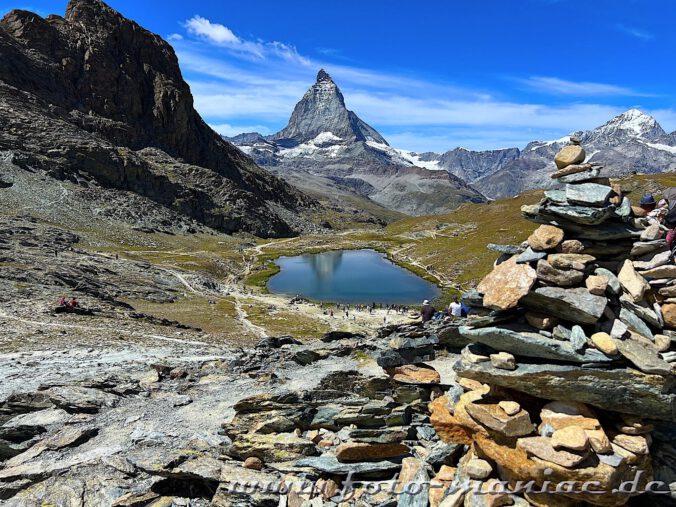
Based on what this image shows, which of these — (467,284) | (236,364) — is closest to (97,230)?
(467,284)

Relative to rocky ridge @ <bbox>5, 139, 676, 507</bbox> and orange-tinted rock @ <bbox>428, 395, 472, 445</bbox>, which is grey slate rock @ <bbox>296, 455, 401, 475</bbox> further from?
orange-tinted rock @ <bbox>428, 395, 472, 445</bbox>

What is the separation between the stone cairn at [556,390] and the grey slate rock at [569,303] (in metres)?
0.04

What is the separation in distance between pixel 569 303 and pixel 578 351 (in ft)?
4.71

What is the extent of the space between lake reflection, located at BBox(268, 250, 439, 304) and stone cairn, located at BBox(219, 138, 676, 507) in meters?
104

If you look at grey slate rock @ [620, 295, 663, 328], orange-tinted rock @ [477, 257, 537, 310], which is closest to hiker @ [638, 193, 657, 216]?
grey slate rock @ [620, 295, 663, 328]

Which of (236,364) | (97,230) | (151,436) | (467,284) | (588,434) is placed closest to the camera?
(588,434)

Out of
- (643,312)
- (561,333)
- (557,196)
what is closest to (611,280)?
(643,312)

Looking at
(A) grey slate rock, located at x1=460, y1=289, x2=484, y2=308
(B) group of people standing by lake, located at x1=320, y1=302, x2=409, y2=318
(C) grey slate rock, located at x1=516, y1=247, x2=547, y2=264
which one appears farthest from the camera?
(B) group of people standing by lake, located at x1=320, y1=302, x2=409, y2=318

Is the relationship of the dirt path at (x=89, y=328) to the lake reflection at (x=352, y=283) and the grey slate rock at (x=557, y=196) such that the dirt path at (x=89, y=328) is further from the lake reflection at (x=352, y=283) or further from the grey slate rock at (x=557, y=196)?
the lake reflection at (x=352, y=283)

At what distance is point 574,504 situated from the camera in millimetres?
12383

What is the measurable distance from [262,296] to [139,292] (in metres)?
41.8

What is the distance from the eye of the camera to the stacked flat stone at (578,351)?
12203 mm

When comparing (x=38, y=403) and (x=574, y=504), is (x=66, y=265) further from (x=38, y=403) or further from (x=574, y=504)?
(x=574, y=504)

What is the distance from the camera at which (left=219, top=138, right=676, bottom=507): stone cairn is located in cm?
1223
